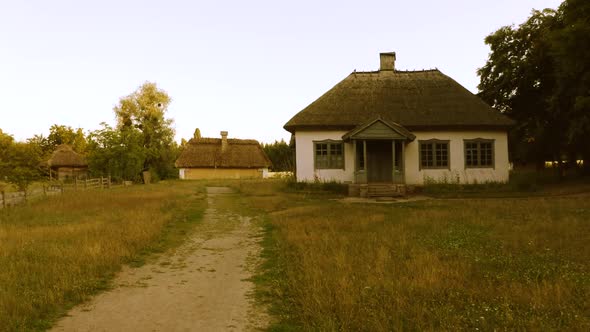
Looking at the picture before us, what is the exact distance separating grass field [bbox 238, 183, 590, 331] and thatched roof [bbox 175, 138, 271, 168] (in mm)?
37891

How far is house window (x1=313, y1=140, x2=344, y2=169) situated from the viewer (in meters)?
23.3

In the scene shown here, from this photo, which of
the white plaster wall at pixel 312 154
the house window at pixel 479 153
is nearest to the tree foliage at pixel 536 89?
the house window at pixel 479 153

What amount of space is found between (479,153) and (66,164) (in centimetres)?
4857

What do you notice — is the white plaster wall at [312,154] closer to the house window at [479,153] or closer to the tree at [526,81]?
the house window at [479,153]

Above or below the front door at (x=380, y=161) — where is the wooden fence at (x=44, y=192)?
below

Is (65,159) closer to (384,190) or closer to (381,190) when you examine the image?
(381,190)

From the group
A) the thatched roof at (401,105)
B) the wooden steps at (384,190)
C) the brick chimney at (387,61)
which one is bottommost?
the wooden steps at (384,190)

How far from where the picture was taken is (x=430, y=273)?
21.0ft

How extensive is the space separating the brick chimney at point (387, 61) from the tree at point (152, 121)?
2740 cm

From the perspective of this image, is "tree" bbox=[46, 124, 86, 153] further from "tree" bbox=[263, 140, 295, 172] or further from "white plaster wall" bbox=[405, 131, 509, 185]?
"white plaster wall" bbox=[405, 131, 509, 185]

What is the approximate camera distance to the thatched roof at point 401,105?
23.0 m

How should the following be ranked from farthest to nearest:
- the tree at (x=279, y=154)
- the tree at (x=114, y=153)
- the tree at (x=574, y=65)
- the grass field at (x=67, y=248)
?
the tree at (x=279, y=154) < the tree at (x=114, y=153) < the tree at (x=574, y=65) < the grass field at (x=67, y=248)

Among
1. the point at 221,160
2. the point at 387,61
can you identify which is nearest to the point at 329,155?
the point at 387,61

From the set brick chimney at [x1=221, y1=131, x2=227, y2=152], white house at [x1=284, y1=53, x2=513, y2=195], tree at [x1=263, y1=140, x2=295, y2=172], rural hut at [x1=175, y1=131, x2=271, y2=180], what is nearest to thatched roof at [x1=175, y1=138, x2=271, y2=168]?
rural hut at [x1=175, y1=131, x2=271, y2=180]
